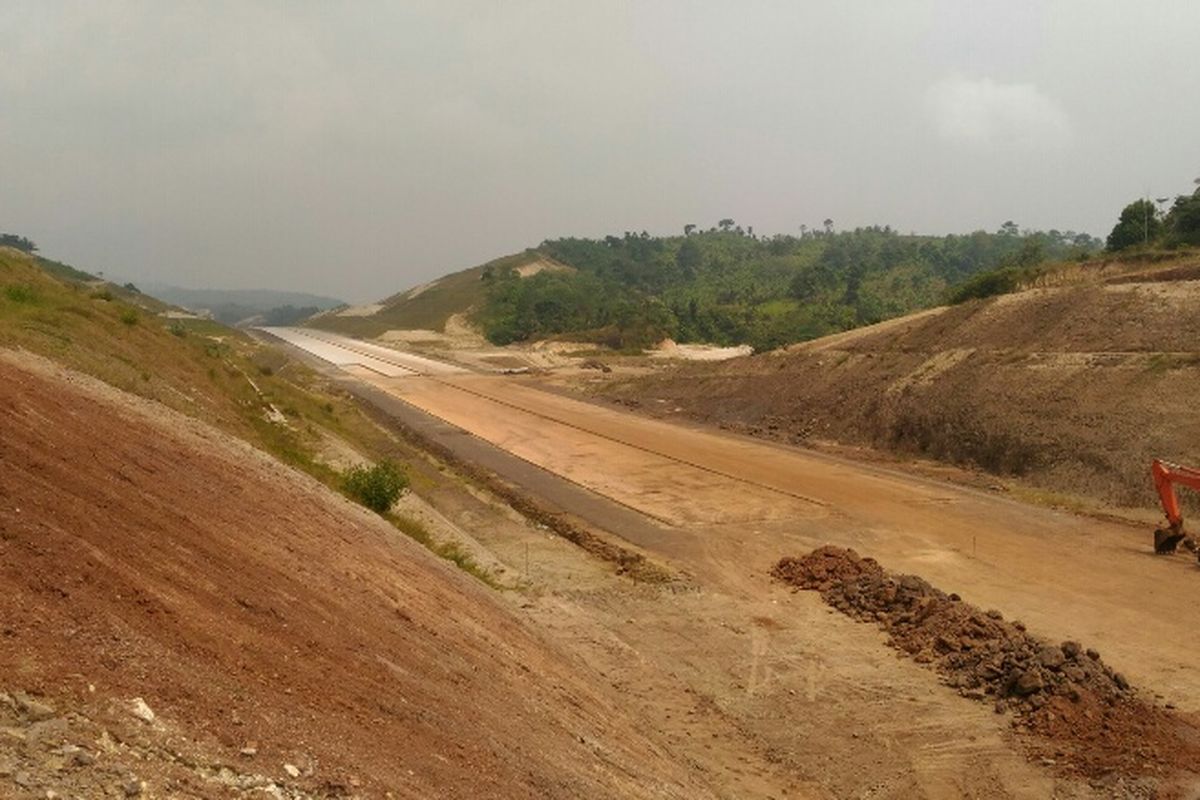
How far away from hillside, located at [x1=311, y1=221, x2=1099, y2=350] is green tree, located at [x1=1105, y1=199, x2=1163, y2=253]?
2.52 metres

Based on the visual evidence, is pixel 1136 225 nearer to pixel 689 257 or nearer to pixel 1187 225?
pixel 1187 225

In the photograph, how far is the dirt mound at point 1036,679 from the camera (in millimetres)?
10836

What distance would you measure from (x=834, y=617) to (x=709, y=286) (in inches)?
4619

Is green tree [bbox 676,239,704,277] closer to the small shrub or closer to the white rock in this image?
the small shrub

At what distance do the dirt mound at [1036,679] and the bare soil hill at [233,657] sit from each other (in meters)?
5.15

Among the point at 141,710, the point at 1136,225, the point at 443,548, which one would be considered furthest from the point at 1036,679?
the point at 1136,225

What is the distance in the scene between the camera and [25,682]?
5234 millimetres

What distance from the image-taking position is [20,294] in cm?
2330

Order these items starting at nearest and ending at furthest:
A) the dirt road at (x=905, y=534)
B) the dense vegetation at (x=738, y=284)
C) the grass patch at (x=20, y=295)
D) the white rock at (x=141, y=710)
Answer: the white rock at (x=141, y=710) → the dirt road at (x=905, y=534) → the grass patch at (x=20, y=295) → the dense vegetation at (x=738, y=284)

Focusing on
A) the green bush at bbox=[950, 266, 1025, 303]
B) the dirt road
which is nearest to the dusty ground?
the dirt road

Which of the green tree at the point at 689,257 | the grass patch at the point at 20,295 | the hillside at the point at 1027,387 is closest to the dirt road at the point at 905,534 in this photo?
the hillside at the point at 1027,387

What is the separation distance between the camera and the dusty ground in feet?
37.8

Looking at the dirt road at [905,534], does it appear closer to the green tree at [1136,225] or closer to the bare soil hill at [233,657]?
the bare soil hill at [233,657]

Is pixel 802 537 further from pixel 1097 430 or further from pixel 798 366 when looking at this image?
pixel 798 366
